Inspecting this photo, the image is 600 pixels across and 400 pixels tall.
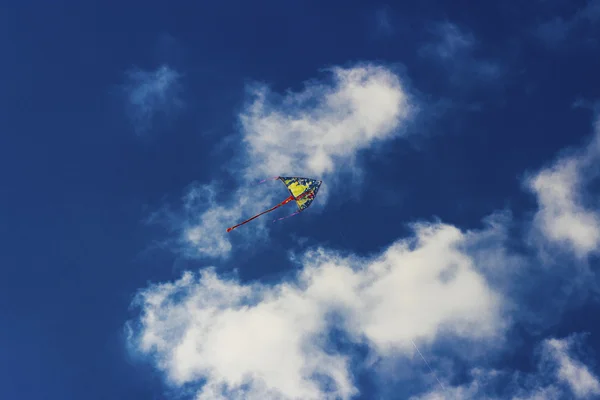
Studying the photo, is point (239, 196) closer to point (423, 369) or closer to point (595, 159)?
point (423, 369)

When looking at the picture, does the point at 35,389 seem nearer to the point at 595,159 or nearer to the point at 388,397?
the point at 388,397

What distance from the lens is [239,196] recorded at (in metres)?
200

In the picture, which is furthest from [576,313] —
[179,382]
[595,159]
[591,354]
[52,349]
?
[52,349]

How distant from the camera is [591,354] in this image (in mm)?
192750

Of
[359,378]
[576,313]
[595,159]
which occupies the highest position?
[595,159]

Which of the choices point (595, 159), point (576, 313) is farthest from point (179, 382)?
point (595, 159)

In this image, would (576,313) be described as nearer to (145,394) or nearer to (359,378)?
(359,378)

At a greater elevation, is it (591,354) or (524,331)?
(524,331)

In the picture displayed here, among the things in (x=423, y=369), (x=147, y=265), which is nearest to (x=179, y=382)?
(x=147, y=265)

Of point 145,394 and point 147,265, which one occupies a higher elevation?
point 147,265

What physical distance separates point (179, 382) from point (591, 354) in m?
139

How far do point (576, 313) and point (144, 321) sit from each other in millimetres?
146989

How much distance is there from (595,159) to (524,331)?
6364cm

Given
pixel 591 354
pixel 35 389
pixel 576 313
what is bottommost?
pixel 591 354
